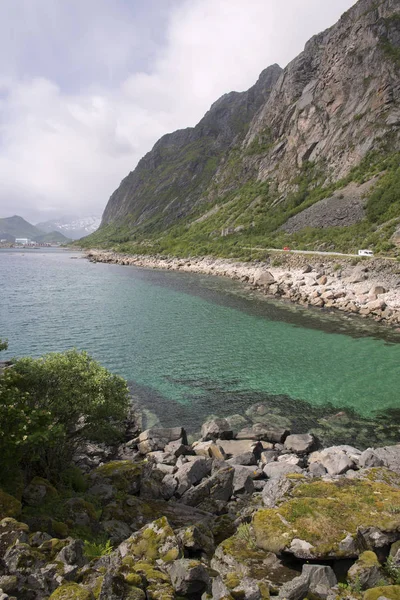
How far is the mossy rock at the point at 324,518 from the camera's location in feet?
31.4

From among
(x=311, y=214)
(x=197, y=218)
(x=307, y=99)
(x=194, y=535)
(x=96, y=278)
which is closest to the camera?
(x=194, y=535)

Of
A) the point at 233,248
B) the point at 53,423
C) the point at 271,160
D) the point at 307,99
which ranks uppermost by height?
the point at 307,99

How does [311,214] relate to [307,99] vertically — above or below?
below

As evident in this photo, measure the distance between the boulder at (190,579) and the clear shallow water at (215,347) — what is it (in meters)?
14.4

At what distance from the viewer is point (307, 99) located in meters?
138

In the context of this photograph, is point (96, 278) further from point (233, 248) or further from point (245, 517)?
point (245, 517)

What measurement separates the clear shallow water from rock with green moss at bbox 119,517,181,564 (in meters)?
12.9

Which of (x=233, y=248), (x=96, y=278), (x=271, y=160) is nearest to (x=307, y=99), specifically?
(x=271, y=160)

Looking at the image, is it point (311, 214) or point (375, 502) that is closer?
point (375, 502)

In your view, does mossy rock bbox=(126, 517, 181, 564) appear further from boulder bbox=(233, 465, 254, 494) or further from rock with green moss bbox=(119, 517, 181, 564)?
boulder bbox=(233, 465, 254, 494)

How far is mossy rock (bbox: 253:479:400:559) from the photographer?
9.57 metres

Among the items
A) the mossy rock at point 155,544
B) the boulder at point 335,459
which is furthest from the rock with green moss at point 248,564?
the boulder at point 335,459

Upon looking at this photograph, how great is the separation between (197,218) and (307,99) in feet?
238

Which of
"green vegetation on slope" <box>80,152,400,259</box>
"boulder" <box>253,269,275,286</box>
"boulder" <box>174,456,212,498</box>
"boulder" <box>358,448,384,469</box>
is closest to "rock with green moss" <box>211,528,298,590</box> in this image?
"boulder" <box>174,456,212,498</box>
